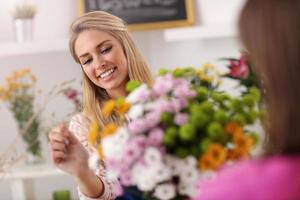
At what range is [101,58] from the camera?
1.83m

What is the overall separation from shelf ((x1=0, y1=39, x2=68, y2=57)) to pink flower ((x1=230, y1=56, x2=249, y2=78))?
1612 mm

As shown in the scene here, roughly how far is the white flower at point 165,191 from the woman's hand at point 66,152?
38 cm

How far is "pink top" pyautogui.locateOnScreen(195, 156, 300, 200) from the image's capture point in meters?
0.81

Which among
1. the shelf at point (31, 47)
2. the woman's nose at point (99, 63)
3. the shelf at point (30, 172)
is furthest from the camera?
the shelf at point (31, 47)

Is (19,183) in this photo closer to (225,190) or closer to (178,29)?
(178,29)

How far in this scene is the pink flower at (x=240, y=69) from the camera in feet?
4.88

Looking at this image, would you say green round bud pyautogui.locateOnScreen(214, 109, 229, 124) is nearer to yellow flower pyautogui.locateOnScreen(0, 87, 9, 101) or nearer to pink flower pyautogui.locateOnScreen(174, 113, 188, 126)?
pink flower pyautogui.locateOnScreen(174, 113, 188, 126)

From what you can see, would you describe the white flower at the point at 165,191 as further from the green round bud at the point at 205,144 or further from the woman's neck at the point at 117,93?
the woman's neck at the point at 117,93

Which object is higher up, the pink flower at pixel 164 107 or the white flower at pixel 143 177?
the pink flower at pixel 164 107

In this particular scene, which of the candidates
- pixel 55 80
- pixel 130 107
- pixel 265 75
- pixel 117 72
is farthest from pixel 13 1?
pixel 265 75

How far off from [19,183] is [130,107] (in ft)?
6.41

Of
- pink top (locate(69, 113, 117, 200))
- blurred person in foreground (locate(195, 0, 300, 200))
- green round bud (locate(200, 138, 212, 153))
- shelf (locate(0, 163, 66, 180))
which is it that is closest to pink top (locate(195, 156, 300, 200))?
blurred person in foreground (locate(195, 0, 300, 200))

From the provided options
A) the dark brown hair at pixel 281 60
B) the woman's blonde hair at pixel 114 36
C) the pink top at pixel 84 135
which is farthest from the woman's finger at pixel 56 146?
the dark brown hair at pixel 281 60

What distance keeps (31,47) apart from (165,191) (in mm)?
2072
